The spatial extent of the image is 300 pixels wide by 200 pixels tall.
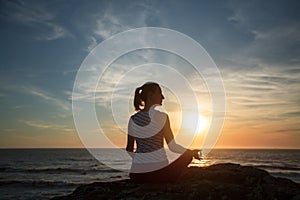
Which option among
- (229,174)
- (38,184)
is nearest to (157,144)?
(229,174)

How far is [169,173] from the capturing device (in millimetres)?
5289

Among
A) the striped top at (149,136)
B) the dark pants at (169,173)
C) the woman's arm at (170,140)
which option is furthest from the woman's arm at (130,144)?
the woman's arm at (170,140)

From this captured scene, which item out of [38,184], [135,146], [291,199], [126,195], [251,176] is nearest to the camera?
[291,199]

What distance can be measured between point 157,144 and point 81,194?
1545 mm

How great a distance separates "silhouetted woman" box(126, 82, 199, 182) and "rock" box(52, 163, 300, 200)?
7.2 inches

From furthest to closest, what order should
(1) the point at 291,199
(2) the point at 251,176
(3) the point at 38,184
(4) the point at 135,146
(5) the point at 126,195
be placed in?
(3) the point at 38,184 → (4) the point at 135,146 → (2) the point at 251,176 → (5) the point at 126,195 → (1) the point at 291,199

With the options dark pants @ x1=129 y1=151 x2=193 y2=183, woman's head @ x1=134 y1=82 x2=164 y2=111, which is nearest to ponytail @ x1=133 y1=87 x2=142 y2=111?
woman's head @ x1=134 y1=82 x2=164 y2=111

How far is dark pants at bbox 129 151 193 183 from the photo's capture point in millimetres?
5160

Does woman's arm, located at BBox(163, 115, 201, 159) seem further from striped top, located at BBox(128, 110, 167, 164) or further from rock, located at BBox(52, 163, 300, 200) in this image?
rock, located at BBox(52, 163, 300, 200)

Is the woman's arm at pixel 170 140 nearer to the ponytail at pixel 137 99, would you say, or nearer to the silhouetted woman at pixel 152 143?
the silhouetted woman at pixel 152 143

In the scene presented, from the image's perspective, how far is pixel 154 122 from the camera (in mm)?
5336

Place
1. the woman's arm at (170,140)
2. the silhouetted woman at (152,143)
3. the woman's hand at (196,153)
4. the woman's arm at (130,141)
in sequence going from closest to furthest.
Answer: the woman's hand at (196,153) < the woman's arm at (170,140) < the silhouetted woman at (152,143) < the woman's arm at (130,141)

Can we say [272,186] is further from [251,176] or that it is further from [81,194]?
[81,194]

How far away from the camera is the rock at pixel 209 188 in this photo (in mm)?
4504
